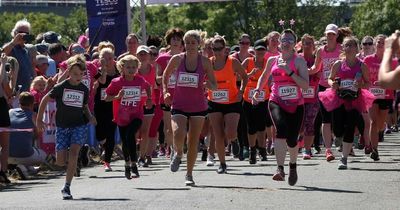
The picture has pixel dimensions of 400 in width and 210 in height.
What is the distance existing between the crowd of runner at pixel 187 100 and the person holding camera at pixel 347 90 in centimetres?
1

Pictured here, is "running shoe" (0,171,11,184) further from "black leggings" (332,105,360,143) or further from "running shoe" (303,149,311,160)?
"running shoe" (303,149,311,160)

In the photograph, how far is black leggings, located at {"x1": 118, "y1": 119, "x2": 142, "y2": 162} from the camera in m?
15.9

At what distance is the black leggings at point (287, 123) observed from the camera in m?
14.6

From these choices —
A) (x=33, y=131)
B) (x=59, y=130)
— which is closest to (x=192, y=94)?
(x=59, y=130)

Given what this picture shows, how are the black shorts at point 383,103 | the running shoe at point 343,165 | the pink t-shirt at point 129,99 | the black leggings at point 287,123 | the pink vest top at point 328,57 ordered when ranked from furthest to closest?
1. the pink vest top at point 328,57
2. the black shorts at point 383,103
3. the running shoe at point 343,165
4. the pink t-shirt at point 129,99
5. the black leggings at point 287,123

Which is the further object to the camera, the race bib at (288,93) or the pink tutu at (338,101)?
the pink tutu at (338,101)

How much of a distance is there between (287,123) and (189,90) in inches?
49.6

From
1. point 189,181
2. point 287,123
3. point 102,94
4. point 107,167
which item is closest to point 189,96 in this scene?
point 189,181

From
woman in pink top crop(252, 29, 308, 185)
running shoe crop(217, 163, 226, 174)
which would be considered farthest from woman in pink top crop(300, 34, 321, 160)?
woman in pink top crop(252, 29, 308, 185)

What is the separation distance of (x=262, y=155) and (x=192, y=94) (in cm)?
449

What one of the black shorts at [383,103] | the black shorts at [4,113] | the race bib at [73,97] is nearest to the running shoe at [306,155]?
the black shorts at [383,103]

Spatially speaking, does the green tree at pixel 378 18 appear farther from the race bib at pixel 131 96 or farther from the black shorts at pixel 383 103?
the race bib at pixel 131 96

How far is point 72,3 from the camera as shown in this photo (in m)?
159

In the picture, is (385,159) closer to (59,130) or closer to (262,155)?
(262,155)
